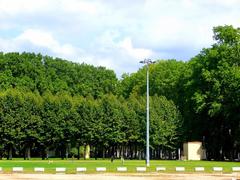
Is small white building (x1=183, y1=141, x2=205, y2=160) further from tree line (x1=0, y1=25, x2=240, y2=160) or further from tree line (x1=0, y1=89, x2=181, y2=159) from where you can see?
tree line (x1=0, y1=89, x2=181, y2=159)

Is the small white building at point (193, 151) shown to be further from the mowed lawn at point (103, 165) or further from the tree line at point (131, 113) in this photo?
the mowed lawn at point (103, 165)

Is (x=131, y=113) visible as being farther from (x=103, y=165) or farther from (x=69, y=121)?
(x=103, y=165)

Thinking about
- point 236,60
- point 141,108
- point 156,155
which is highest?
point 236,60

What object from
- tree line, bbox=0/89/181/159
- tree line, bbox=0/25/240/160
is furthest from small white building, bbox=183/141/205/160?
tree line, bbox=0/89/181/159

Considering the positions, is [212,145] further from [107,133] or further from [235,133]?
[107,133]

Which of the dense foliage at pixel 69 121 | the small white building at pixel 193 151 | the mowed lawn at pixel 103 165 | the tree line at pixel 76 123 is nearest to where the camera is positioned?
the mowed lawn at pixel 103 165

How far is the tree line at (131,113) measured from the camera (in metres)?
88.4

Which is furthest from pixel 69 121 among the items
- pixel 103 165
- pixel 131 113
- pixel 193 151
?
pixel 103 165

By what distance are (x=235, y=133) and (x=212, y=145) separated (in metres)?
8.42

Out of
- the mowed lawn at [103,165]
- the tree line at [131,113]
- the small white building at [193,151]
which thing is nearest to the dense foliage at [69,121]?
the tree line at [131,113]

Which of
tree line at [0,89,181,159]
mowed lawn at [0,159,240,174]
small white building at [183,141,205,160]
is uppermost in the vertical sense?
tree line at [0,89,181,159]

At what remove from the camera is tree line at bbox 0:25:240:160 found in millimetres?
88375

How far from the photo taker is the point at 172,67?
4592 inches

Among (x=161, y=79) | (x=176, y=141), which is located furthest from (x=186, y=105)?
(x=161, y=79)
